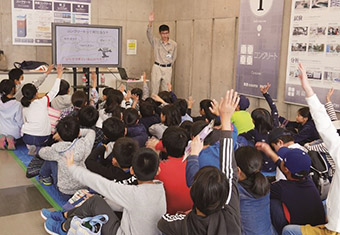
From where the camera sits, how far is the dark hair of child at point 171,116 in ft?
13.6

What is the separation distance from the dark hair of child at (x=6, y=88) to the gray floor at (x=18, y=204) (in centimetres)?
101

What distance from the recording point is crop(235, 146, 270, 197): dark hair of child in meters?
2.25

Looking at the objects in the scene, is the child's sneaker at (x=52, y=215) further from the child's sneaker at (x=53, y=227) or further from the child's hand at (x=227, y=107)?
the child's hand at (x=227, y=107)

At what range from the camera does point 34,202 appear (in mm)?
3508

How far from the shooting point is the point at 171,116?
4133 mm

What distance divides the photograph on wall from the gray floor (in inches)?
149

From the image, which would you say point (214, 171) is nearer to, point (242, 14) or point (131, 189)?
point (131, 189)

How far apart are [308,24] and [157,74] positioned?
3.32 metres

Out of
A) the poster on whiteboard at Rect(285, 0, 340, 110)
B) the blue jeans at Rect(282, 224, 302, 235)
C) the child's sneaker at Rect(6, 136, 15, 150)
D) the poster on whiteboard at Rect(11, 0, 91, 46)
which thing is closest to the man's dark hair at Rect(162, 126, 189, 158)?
→ the blue jeans at Rect(282, 224, 302, 235)

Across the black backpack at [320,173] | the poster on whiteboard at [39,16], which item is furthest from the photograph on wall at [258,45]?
the poster on whiteboard at [39,16]

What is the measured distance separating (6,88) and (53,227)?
8.78ft

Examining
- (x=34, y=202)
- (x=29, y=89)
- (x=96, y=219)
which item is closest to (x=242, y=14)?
(x=29, y=89)

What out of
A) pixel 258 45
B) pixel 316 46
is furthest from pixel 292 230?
pixel 258 45

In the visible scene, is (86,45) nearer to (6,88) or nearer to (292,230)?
(6,88)
